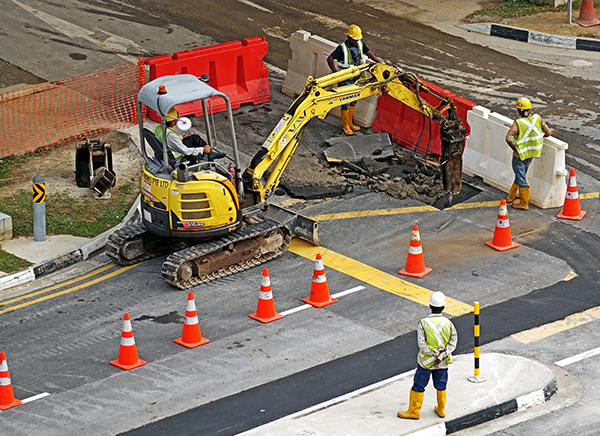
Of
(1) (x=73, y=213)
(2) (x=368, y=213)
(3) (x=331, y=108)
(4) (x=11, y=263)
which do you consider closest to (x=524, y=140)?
(2) (x=368, y=213)

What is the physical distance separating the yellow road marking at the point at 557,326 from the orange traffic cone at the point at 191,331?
3.88 m

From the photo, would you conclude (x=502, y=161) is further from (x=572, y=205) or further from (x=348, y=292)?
(x=348, y=292)

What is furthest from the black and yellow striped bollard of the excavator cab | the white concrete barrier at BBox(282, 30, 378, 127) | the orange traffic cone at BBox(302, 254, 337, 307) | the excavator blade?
the white concrete barrier at BBox(282, 30, 378, 127)

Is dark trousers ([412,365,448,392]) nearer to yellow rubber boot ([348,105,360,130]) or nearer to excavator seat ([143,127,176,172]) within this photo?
excavator seat ([143,127,176,172])

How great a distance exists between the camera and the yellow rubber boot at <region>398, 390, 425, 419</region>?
10312 mm

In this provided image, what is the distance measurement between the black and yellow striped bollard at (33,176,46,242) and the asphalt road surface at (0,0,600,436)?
103 cm

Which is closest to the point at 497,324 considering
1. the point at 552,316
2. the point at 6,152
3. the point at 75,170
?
the point at 552,316

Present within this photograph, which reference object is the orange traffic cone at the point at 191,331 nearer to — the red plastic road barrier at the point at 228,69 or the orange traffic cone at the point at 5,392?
the orange traffic cone at the point at 5,392

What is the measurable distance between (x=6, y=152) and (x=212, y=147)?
237 inches

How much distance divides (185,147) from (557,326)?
18.1 feet

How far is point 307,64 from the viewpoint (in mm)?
21375

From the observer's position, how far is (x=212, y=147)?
14.4 metres

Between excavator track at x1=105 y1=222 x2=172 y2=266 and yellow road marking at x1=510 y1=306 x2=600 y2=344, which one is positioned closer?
yellow road marking at x1=510 y1=306 x2=600 y2=344

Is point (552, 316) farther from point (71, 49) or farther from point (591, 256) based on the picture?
point (71, 49)
